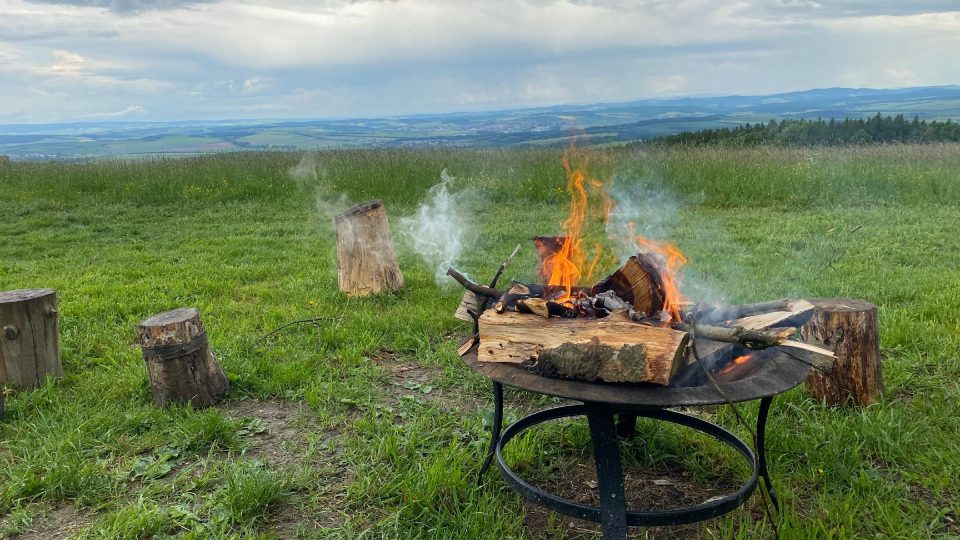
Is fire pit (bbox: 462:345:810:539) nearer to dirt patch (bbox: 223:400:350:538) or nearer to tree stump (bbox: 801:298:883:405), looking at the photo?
dirt patch (bbox: 223:400:350:538)

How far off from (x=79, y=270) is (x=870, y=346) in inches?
318

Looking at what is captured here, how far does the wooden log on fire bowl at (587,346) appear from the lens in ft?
7.23

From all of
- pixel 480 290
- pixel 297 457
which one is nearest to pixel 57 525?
pixel 297 457

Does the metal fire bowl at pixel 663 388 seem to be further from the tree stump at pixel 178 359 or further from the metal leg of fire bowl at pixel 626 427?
the tree stump at pixel 178 359


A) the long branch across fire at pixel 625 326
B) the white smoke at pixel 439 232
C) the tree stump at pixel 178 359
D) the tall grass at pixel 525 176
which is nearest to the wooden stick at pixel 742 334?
the long branch across fire at pixel 625 326

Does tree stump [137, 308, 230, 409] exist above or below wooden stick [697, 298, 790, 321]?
below

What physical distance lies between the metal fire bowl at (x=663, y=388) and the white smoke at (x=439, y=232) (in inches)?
133

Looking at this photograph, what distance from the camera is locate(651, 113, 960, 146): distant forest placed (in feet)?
54.6

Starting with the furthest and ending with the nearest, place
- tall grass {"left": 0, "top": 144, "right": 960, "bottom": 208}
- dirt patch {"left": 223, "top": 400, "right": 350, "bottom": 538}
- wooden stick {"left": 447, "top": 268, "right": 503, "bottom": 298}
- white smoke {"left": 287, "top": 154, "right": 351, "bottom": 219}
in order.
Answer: white smoke {"left": 287, "top": 154, "right": 351, "bottom": 219}, tall grass {"left": 0, "top": 144, "right": 960, "bottom": 208}, wooden stick {"left": 447, "top": 268, "right": 503, "bottom": 298}, dirt patch {"left": 223, "top": 400, "right": 350, "bottom": 538}

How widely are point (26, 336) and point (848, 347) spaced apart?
5078mm

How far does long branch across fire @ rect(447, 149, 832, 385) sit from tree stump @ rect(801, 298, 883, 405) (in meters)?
1.00

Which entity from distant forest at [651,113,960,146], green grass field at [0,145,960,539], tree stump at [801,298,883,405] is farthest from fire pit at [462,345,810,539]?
distant forest at [651,113,960,146]

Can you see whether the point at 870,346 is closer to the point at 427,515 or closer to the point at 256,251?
the point at 427,515

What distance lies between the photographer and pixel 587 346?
7.48 ft
